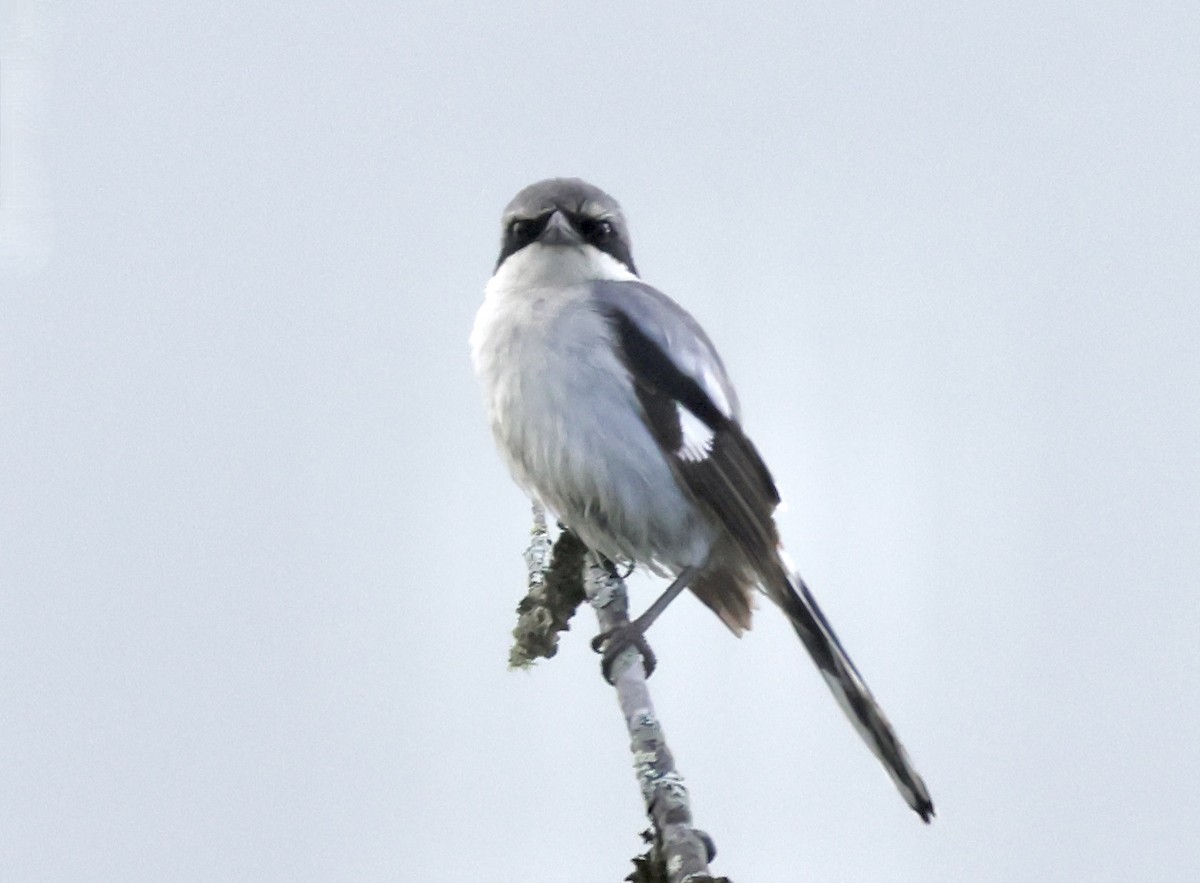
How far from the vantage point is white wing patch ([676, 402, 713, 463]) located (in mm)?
5082

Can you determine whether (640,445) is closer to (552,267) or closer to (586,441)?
(586,441)

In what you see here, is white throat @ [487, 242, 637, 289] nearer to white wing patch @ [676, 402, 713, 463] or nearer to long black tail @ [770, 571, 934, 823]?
white wing patch @ [676, 402, 713, 463]

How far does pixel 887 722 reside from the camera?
458cm

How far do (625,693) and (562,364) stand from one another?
161cm

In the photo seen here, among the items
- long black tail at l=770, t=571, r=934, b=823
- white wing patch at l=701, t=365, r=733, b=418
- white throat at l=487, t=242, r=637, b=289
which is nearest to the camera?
long black tail at l=770, t=571, r=934, b=823

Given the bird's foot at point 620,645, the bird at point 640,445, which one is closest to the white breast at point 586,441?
the bird at point 640,445

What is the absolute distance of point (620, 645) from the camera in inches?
159

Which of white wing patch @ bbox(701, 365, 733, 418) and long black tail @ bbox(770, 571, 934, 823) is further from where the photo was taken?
white wing patch @ bbox(701, 365, 733, 418)

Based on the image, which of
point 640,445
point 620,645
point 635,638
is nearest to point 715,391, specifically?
point 640,445

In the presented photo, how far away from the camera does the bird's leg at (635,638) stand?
4.06m

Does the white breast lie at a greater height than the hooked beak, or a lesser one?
lesser

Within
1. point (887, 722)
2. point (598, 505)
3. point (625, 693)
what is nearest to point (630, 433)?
point (598, 505)

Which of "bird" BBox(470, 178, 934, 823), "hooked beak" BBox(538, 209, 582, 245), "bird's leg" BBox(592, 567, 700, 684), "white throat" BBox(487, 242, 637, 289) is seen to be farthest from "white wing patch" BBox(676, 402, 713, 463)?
"hooked beak" BBox(538, 209, 582, 245)

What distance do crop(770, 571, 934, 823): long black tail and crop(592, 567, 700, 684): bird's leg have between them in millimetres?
316
